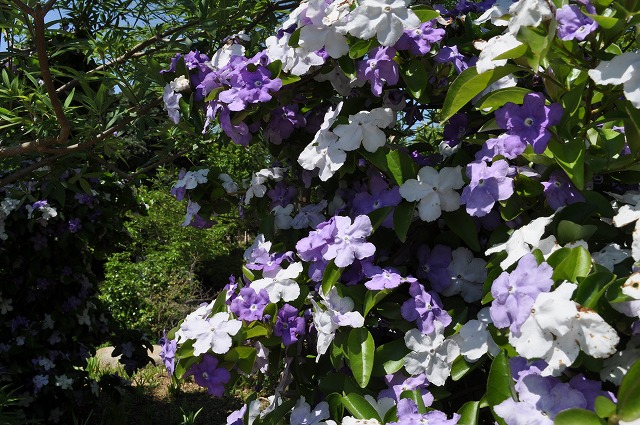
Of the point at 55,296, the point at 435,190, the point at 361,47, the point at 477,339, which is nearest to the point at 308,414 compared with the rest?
the point at 477,339

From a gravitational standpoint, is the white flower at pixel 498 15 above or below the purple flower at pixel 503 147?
above

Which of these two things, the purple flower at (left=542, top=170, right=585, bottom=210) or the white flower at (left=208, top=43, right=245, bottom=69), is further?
the white flower at (left=208, top=43, right=245, bottom=69)

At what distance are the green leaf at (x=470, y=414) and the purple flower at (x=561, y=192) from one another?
37 cm

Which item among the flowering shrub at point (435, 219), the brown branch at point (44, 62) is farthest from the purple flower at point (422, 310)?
the brown branch at point (44, 62)

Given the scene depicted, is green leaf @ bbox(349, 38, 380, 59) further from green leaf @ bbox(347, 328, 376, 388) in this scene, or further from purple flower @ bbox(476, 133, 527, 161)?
green leaf @ bbox(347, 328, 376, 388)

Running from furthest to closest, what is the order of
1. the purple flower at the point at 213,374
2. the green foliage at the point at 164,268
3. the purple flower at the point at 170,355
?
the green foliage at the point at 164,268
the purple flower at the point at 170,355
the purple flower at the point at 213,374

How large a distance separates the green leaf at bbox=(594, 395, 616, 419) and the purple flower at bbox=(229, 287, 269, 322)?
2.36 ft

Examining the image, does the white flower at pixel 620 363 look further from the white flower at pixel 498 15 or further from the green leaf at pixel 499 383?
the white flower at pixel 498 15

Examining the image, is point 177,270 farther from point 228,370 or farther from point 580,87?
point 580,87

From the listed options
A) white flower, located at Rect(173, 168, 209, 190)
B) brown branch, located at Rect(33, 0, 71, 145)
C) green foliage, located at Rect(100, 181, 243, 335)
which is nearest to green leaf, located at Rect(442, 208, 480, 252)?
white flower, located at Rect(173, 168, 209, 190)

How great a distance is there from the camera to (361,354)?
4.01ft

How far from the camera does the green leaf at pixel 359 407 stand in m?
1.14

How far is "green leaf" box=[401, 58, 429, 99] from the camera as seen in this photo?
4.41ft

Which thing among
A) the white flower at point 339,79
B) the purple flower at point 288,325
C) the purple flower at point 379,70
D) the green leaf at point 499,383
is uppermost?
the purple flower at point 379,70
